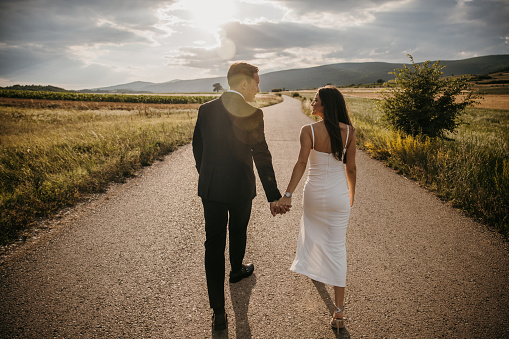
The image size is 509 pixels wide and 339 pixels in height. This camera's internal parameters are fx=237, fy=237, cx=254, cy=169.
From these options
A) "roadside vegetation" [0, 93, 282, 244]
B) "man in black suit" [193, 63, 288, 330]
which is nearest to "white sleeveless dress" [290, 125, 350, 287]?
"man in black suit" [193, 63, 288, 330]

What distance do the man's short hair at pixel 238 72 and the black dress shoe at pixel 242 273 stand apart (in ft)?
6.73

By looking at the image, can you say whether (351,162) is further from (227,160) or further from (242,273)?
(242,273)

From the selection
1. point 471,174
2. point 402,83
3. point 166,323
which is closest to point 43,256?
point 166,323

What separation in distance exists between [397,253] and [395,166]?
445 cm

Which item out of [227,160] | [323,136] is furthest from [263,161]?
[323,136]

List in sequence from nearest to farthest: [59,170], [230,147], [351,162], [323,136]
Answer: [230,147] < [323,136] < [351,162] < [59,170]

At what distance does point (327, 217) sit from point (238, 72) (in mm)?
1594

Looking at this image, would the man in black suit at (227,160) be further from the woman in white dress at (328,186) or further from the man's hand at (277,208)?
the woman in white dress at (328,186)

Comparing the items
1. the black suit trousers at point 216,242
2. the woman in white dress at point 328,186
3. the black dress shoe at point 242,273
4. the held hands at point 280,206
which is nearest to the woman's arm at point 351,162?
the woman in white dress at point 328,186

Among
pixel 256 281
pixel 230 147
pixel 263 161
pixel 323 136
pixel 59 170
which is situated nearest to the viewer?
pixel 230 147

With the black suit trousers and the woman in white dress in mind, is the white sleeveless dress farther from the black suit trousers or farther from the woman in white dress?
the black suit trousers

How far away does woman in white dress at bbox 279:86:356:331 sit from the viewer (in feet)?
7.34

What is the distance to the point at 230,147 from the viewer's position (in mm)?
2057

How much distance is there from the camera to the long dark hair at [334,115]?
7.26 feet
